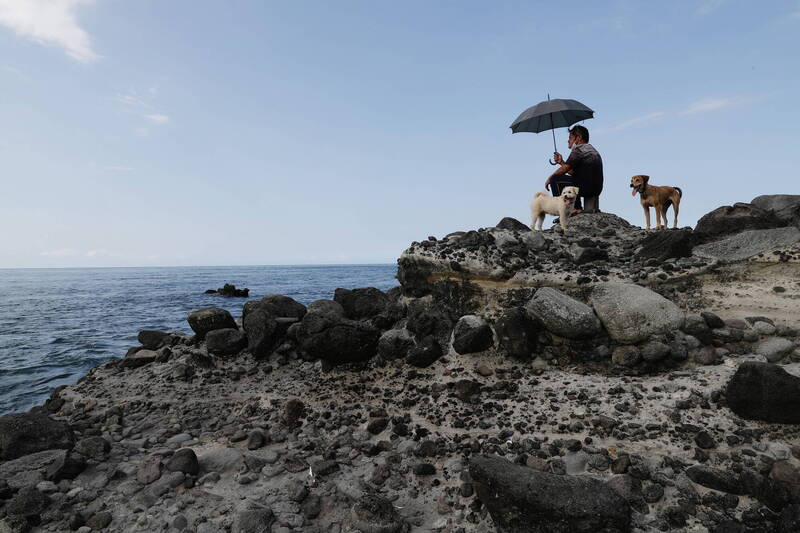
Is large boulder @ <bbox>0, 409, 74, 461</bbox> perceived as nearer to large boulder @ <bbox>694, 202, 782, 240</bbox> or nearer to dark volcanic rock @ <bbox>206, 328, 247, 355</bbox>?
dark volcanic rock @ <bbox>206, 328, 247, 355</bbox>

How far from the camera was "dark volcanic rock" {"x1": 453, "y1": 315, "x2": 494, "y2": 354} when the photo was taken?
22.2ft

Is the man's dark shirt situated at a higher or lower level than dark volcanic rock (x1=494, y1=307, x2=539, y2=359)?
higher

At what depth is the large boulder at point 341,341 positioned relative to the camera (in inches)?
297

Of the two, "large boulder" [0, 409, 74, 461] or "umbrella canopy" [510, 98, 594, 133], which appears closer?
"large boulder" [0, 409, 74, 461]

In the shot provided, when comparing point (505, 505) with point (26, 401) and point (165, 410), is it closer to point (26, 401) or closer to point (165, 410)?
point (165, 410)

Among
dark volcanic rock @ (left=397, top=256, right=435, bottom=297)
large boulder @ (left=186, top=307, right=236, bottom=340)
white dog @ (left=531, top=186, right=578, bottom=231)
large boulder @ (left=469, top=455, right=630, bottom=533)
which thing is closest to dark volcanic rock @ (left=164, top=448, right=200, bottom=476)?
large boulder @ (left=469, top=455, right=630, bottom=533)

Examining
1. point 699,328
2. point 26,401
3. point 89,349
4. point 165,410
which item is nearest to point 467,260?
point 699,328

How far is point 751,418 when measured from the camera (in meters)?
4.23

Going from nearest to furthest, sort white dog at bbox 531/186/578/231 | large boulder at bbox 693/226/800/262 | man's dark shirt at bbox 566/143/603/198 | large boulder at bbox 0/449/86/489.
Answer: large boulder at bbox 0/449/86/489
large boulder at bbox 693/226/800/262
white dog at bbox 531/186/578/231
man's dark shirt at bbox 566/143/603/198

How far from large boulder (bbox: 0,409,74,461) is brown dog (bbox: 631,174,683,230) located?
11.2 metres

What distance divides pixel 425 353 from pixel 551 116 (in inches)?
290

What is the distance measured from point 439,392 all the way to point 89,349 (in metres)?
12.6

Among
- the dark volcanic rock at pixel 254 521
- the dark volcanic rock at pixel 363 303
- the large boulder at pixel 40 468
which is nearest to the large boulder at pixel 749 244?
the dark volcanic rock at pixel 363 303

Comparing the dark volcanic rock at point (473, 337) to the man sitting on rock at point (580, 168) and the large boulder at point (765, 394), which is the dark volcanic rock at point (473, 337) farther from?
the man sitting on rock at point (580, 168)
